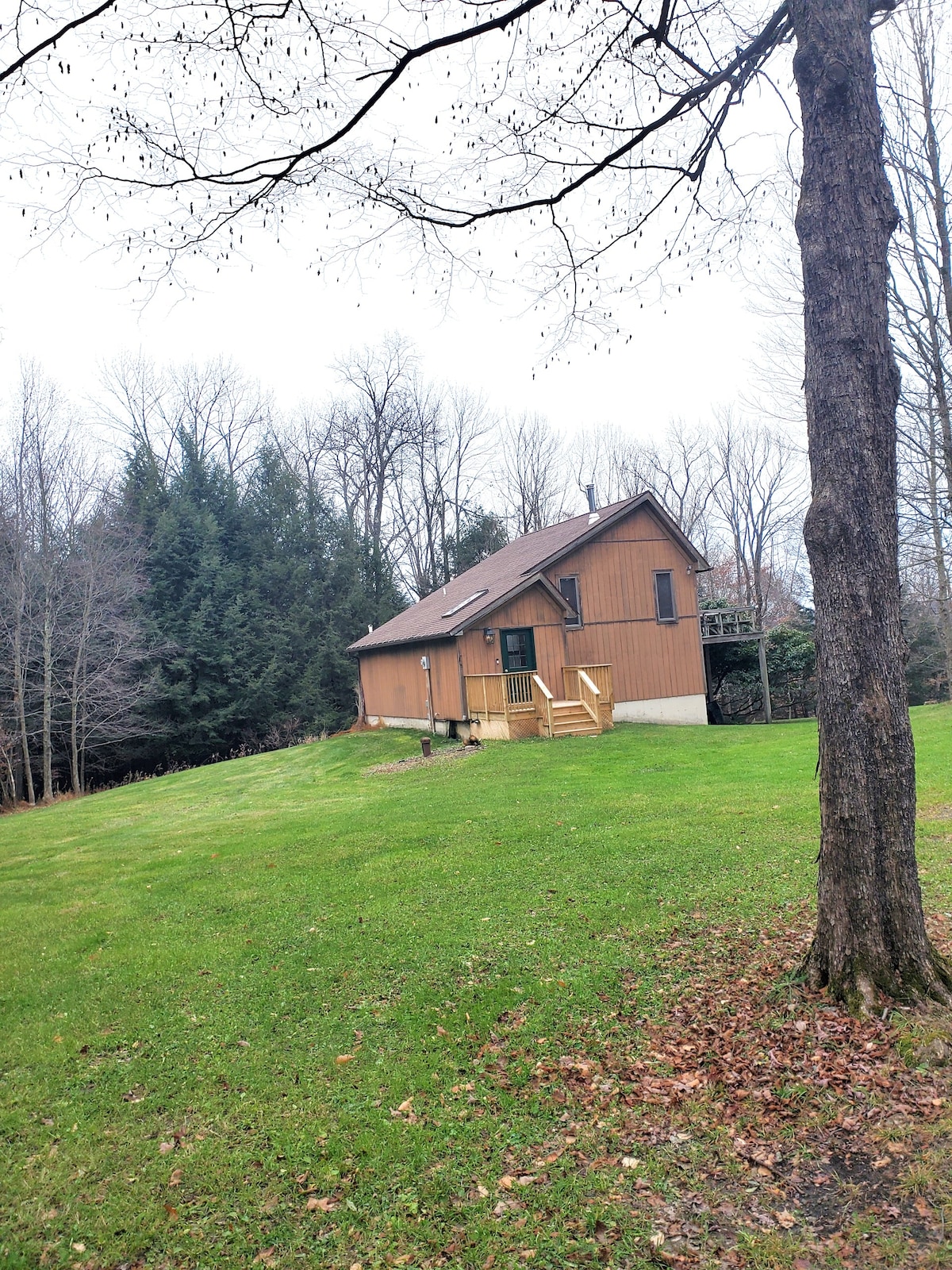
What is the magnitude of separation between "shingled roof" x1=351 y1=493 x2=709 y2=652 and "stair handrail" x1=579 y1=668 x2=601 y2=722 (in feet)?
Answer: 6.63

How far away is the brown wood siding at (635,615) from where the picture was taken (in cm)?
2103

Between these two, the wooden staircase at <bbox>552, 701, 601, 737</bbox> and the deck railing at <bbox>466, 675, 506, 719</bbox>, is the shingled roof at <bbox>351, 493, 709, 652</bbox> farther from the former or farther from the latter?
the wooden staircase at <bbox>552, 701, 601, 737</bbox>

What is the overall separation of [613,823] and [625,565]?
13566 mm

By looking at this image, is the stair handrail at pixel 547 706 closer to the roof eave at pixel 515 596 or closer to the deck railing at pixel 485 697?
the deck railing at pixel 485 697

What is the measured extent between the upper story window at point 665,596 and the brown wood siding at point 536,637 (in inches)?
133

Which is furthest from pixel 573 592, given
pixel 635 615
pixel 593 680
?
pixel 593 680

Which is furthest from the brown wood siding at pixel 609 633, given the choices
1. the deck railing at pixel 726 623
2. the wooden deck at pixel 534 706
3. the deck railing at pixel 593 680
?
the deck railing at pixel 726 623

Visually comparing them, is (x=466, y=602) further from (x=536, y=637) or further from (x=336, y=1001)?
(x=336, y=1001)

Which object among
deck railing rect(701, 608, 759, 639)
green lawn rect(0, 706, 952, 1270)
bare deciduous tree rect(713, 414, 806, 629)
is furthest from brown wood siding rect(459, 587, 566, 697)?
bare deciduous tree rect(713, 414, 806, 629)

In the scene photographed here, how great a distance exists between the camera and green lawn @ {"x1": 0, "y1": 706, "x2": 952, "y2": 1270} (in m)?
2.94

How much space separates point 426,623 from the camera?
22.1 metres

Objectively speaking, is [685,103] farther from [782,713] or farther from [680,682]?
[782,713]

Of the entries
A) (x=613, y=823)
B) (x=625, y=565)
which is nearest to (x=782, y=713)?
(x=625, y=565)

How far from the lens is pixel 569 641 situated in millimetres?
20719
